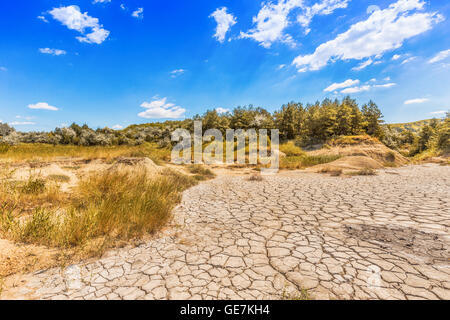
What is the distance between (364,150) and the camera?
62.5ft

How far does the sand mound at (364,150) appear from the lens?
728 inches

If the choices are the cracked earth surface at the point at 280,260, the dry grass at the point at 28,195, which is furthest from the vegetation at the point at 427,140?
the dry grass at the point at 28,195

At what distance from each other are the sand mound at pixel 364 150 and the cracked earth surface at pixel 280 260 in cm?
1603

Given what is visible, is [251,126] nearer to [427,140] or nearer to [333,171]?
[333,171]

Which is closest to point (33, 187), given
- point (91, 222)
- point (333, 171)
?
point (91, 222)

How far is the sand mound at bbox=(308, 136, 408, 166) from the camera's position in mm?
18500

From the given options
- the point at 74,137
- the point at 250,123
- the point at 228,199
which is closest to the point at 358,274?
the point at 228,199

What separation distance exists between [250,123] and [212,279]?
90.3 feet

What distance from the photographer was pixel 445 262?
8.29 ft

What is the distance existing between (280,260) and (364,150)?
20.7m

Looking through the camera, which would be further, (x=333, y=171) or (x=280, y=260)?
(x=333, y=171)

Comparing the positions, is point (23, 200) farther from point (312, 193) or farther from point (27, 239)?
point (312, 193)

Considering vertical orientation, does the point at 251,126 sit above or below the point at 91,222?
above

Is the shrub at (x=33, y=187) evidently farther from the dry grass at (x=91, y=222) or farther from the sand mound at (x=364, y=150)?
the sand mound at (x=364, y=150)
